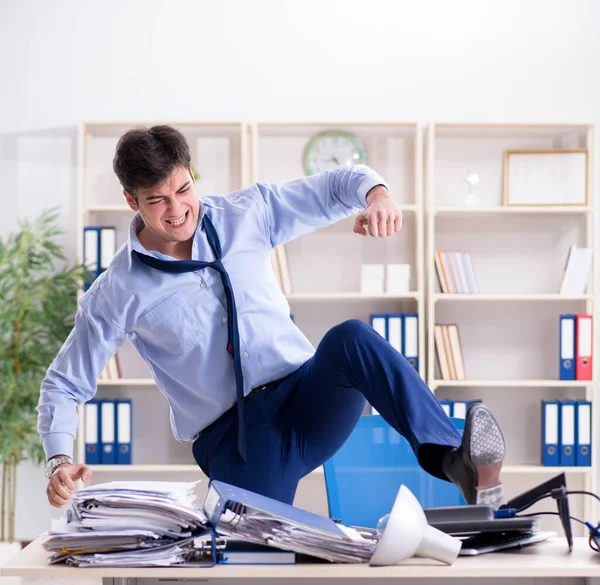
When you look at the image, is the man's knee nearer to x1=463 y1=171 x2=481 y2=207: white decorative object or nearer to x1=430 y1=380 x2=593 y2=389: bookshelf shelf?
x1=430 y1=380 x2=593 y2=389: bookshelf shelf

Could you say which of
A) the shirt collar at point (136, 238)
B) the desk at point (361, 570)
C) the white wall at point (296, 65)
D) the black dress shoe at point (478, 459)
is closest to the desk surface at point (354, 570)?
the desk at point (361, 570)

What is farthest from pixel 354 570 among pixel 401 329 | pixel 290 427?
pixel 401 329

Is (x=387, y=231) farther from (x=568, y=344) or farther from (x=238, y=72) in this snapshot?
(x=238, y=72)

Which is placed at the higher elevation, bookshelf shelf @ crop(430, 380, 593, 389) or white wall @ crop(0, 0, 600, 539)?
white wall @ crop(0, 0, 600, 539)

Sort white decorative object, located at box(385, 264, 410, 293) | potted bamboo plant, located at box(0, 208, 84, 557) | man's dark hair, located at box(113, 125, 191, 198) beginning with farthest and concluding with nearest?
white decorative object, located at box(385, 264, 410, 293)
potted bamboo plant, located at box(0, 208, 84, 557)
man's dark hair, located at box(113, 125, 191, 198)

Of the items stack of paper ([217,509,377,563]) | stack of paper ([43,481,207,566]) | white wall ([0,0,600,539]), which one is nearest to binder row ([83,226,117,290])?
white wall ([0,0,600,539])

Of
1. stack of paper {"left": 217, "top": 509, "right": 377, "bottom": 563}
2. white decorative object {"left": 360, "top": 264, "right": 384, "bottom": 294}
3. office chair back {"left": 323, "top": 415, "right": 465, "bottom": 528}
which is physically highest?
white decorative object {"left": 360, "top": 264, "right": 384, "bottom": 294}

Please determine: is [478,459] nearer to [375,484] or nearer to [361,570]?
[361,570]

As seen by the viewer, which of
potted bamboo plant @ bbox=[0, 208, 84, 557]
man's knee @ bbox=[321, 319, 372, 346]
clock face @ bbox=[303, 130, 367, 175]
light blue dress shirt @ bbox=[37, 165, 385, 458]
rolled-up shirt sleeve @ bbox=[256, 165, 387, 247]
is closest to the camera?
man's knee @ bbox=[321, 319, 372, 346]

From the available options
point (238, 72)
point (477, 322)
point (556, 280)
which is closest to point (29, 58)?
point (238, 72)

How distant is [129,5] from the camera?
441 centimetres

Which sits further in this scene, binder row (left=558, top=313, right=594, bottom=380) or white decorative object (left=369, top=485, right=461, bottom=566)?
binder row (left=558, top=313, right=594, bottom=380)

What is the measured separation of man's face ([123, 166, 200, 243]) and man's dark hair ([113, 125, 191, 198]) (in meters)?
0.02

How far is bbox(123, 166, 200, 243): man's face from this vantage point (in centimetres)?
185
